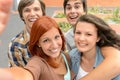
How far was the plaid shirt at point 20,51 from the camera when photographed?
6.25 feet

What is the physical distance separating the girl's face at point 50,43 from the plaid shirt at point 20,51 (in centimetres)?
51

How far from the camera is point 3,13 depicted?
0.96 ft

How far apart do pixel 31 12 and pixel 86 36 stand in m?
0.71

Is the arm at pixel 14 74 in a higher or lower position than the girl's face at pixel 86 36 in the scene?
higher

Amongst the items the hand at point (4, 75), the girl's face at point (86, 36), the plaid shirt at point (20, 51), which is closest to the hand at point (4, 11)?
the hand at point (4, 75)

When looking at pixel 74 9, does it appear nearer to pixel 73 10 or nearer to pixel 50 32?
pixel 73 10

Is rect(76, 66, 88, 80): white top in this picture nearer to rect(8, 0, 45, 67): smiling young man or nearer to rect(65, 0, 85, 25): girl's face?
rect(8, 0, 45, 67): smiling young man

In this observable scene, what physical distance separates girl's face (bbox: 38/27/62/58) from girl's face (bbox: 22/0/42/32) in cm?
60

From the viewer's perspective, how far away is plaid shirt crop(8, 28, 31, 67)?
1906mm

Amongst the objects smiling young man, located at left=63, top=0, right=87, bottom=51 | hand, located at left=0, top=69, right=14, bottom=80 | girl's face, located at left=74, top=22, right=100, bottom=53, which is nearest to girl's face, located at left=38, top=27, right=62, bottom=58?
girl's face, located at left=74, top=22, right=100, bottom=53

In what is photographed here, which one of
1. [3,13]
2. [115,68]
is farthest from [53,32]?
[3,13]

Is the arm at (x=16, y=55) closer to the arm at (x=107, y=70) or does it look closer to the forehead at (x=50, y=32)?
the forehead at (x=50, y=32)

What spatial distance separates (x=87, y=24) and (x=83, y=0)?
2.78 feet

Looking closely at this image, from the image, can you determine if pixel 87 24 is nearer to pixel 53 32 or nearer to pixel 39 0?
pixel 53 32
